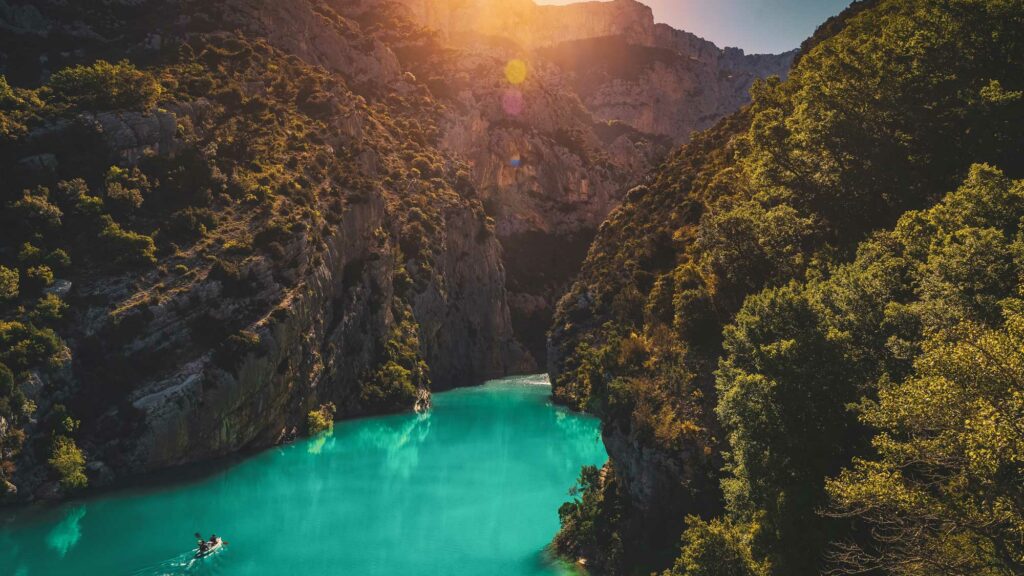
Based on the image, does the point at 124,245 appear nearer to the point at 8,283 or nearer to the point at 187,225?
the point at 187,225

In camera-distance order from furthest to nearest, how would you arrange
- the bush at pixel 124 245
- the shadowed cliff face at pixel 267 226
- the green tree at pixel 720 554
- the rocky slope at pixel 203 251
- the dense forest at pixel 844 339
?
the bush at pixel 124 245 → the shadowed cliff face at pixel 267 226 → the rocky slope at pixel 203 251 → the green tree at pixel 720 554 → the dense forest at pixel 844 339

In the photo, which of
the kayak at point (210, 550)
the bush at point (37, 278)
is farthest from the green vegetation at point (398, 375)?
the kayak at point (210, 550)

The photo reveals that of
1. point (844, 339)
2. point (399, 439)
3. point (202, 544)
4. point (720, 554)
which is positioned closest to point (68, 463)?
point (202, 544)

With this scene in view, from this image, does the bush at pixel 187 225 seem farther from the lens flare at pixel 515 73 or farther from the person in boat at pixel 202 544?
the lens flare at pixel 515 73

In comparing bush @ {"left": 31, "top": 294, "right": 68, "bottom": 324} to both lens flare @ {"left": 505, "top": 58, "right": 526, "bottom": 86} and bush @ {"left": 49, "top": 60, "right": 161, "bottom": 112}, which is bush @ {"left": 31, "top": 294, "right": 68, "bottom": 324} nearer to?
bush @ {"left": 49, "top": 60, "right": 161, "bottom": 112}

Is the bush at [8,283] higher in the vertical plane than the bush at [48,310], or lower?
higher

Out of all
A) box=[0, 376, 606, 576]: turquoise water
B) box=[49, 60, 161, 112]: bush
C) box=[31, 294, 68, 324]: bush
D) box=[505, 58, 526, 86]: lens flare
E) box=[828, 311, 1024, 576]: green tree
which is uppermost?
box=[505, 58, 526, 86]: lens flare

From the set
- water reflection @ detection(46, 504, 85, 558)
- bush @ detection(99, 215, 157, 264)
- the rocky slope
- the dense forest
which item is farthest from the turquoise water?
bush @ detection(99, 215, 157, 264)
